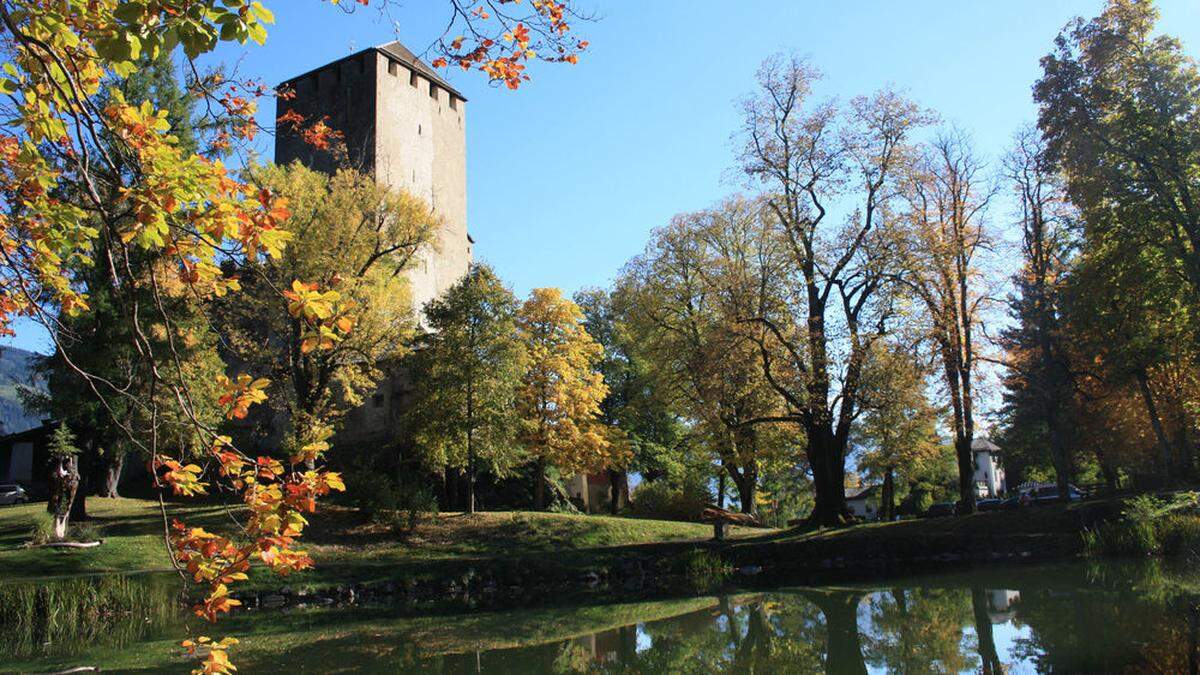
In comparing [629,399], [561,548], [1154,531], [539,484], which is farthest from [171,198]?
[629,399]

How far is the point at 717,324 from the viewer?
985 inches

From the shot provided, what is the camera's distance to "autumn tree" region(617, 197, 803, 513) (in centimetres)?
2312

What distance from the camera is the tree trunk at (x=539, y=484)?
31000mm

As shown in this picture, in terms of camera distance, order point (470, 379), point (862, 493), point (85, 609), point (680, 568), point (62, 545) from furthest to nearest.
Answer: point (862, 493) < point (470, 379) < point (680, 568) < point (62, 545) < point (85, 609)

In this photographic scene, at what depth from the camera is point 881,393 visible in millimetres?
22156

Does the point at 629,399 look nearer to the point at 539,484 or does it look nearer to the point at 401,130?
the point at 539,484

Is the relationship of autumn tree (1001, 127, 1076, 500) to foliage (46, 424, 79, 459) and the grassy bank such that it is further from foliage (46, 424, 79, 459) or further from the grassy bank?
foliage (46, 424, 79, 459)

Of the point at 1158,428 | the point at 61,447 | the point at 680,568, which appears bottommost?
the point at 680,568

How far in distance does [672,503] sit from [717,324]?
29.7 feet

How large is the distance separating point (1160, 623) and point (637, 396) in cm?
2859

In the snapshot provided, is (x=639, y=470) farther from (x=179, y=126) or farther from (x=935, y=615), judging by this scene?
(x=935, y=615)

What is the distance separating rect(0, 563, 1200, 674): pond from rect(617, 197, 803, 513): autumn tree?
841cm

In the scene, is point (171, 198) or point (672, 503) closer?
point (171, 198)

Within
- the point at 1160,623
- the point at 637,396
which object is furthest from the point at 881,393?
the point at 637,396
